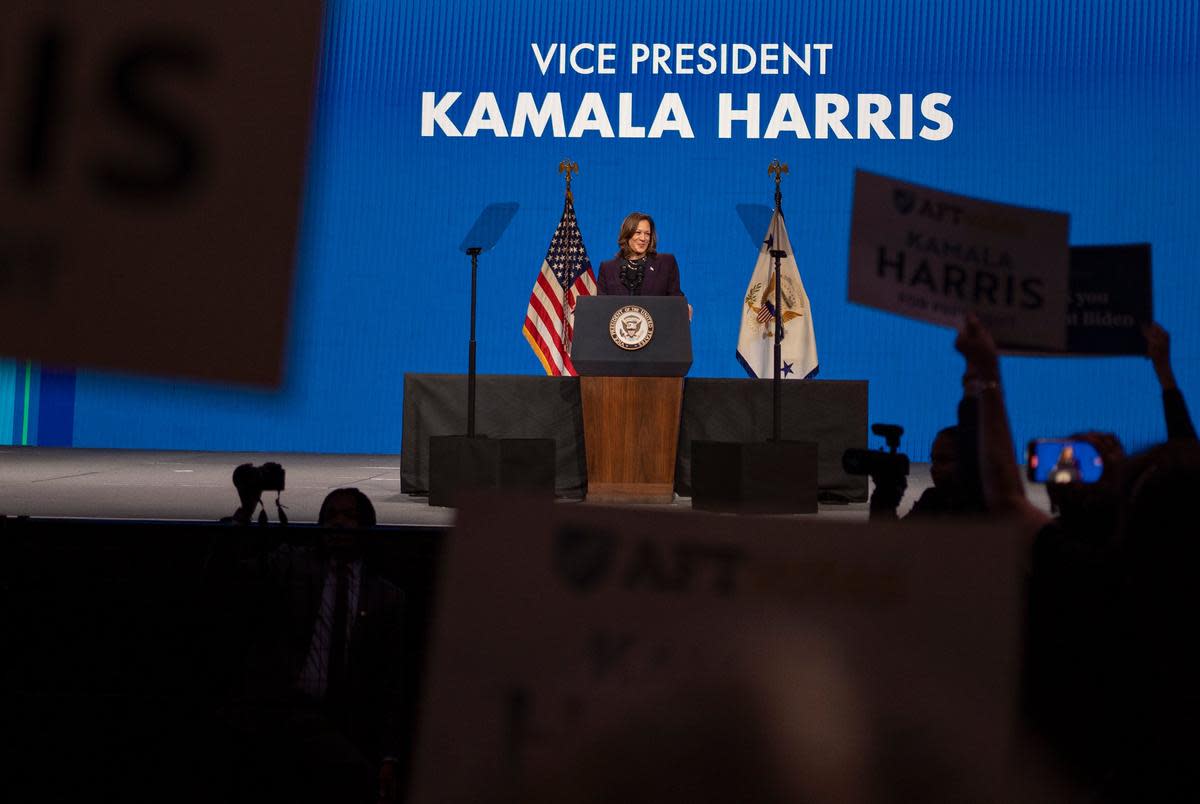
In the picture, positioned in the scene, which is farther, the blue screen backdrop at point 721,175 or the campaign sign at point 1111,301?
the blue screen backdrop at point 721,175

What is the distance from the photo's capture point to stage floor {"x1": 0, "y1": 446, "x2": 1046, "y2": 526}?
6176mm

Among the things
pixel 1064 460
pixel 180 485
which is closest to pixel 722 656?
pixel 1064 460

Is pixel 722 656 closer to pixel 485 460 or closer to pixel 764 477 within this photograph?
pixel 764 477

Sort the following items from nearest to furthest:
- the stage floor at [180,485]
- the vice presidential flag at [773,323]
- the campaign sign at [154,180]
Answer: the campaign sign at [154,180]
the stage floor at [180,485]
the vice presidential flag at [773,323]

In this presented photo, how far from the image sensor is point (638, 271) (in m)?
6.99

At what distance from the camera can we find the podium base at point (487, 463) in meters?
6.57

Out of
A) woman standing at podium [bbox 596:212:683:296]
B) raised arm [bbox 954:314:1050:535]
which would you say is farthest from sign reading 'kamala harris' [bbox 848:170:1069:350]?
woman standing at podium [bbox 596:212:683:296]

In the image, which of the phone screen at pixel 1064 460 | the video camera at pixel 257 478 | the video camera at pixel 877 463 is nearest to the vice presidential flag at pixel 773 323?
the video camera at pixel 877 463

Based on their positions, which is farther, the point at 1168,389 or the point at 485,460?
the point at 485,460

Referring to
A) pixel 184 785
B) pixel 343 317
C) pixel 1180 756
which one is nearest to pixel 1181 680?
pixel 1180 756

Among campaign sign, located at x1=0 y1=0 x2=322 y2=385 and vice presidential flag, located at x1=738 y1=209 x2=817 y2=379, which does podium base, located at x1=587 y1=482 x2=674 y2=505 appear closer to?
vice presidential flag, located at x1=738 y1=209 x2=817 y2=379

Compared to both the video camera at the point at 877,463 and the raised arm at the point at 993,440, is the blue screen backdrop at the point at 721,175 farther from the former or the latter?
the raised arm at the point at 993,440

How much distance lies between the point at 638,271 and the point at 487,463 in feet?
4.73

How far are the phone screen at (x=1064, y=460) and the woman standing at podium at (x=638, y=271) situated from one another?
5.20 m
